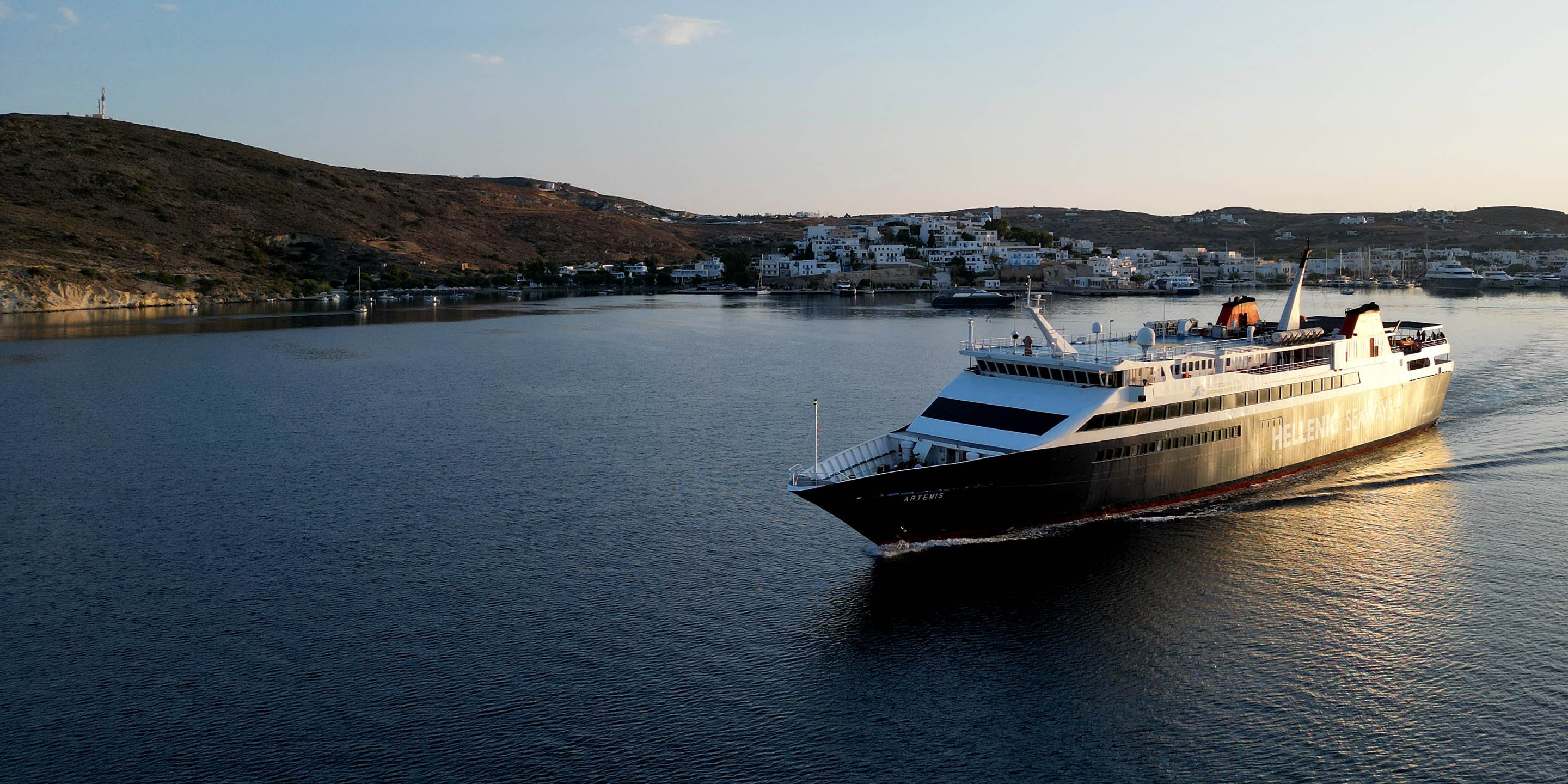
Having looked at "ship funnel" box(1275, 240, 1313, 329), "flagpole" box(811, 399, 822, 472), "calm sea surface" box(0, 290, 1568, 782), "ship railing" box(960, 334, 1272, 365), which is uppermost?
"ship funnel" box(1275, 240, 1313, 329)

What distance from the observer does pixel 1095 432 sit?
32.0 meters

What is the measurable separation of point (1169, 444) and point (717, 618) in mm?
16980

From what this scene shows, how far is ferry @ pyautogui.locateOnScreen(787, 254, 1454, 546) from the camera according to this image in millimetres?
30734

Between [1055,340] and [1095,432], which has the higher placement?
[1055,340]

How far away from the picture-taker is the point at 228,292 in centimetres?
15712

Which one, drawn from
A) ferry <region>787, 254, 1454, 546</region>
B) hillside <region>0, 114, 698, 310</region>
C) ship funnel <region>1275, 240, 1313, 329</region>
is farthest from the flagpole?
hillside <region>0, 114, 698, 310</region>

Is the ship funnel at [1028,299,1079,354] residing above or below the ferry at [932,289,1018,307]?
below

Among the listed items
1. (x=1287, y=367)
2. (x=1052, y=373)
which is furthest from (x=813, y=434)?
(x=1287, y=367)

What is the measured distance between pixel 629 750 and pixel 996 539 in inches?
598

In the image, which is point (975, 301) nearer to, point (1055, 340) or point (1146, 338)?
point (1146, 338)

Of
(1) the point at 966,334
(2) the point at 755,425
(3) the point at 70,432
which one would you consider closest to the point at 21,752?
(2) the point at 755,425

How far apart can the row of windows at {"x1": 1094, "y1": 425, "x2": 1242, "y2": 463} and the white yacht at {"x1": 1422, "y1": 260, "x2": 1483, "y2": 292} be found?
177 meters

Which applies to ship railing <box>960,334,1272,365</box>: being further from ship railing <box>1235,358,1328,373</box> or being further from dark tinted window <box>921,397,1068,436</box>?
dark tinted window <box>921,397,1068,436</box>

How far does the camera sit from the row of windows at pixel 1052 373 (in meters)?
32.4
